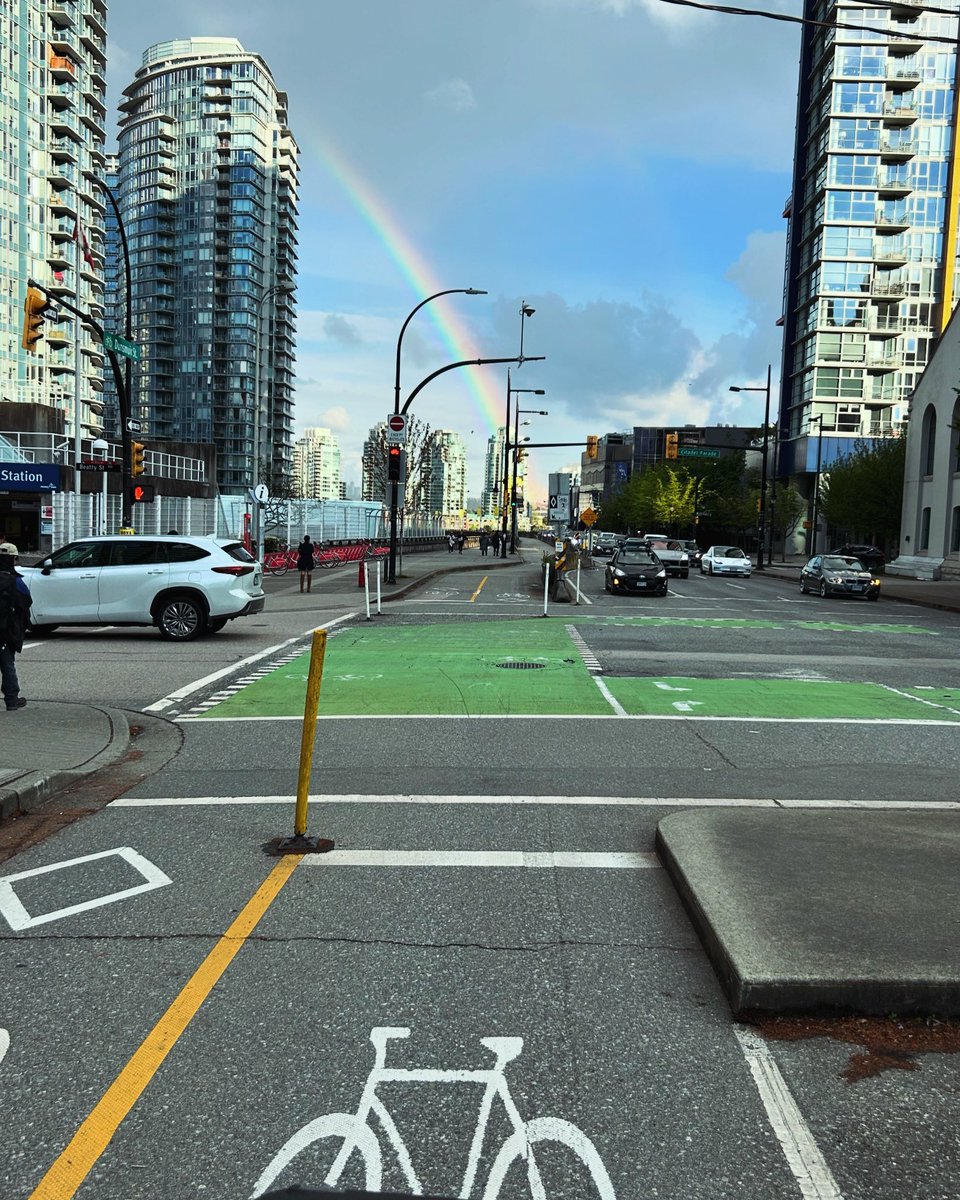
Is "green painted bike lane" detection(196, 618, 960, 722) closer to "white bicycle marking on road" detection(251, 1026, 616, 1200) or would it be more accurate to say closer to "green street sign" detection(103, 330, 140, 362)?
"white bicycle marking on road" detection(251, 1026, 616, 1200)

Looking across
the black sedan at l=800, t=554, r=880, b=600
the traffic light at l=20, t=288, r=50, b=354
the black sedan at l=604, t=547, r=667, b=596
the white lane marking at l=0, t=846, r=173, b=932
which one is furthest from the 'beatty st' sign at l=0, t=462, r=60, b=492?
the white lane marking at l=0, t=846, r=173, b=932

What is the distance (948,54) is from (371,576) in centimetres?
7668

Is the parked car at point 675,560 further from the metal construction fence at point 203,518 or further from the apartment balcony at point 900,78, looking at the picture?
the apartment balcony at point 900,78

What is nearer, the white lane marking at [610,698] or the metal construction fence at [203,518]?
the white lane marking at [610,698]

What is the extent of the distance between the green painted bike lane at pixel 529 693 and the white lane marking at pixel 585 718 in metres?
0.07

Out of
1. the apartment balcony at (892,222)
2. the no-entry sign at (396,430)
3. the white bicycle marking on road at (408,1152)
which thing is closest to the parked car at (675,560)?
the no-entry sign at (396,430)

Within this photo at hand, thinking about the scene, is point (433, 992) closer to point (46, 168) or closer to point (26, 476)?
point (26, 476)

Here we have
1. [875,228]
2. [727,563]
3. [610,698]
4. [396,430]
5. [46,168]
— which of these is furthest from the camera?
[875,228]

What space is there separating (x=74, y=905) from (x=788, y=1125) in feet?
11.6

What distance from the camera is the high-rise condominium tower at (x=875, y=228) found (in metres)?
84.1

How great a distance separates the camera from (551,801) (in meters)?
7.11

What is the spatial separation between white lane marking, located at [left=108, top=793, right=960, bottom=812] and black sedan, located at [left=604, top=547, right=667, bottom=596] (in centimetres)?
2477

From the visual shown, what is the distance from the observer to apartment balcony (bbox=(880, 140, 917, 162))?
8419cm

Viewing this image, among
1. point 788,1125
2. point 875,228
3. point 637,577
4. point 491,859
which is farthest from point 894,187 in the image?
point 788,1125
